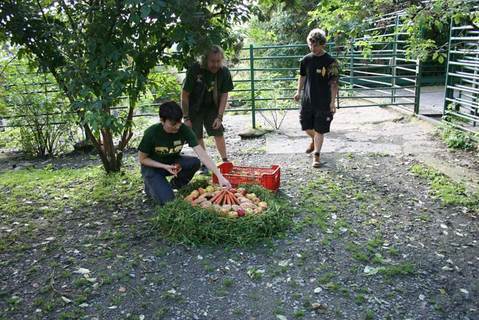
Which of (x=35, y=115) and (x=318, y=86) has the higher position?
(x=318, y=86)

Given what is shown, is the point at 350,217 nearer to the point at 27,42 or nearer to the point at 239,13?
the point at 239,13

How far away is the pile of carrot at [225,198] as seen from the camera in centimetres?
351

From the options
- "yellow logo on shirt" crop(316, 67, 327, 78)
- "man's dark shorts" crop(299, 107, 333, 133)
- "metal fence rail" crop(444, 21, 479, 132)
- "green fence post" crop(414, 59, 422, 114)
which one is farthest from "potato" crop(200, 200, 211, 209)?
"green fence post" crop(414, 59, 422, 114)

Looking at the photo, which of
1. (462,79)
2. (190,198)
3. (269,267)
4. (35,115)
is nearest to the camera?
(269,267)

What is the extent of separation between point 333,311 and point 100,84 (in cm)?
246

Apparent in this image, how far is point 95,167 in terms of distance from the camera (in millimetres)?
5555

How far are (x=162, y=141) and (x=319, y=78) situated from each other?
202 cm

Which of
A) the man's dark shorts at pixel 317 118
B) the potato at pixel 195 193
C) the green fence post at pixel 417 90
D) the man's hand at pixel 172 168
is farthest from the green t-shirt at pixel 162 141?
the green fence post at pixel 417 90

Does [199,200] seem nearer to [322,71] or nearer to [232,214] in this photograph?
[232,214]

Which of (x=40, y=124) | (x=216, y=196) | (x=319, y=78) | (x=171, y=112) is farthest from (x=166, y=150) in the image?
(x=40, y=124)

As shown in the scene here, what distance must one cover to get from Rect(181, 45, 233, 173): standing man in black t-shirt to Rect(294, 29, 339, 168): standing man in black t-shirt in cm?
95

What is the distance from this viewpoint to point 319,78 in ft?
15.8

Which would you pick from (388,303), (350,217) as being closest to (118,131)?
(350,217)

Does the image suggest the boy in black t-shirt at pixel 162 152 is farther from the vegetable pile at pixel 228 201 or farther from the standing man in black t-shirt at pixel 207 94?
the standing man in black t-shirt at pixel 207 94
